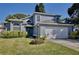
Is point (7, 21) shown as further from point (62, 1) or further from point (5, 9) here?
point (62, 1)

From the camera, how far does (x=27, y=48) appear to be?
590 inches

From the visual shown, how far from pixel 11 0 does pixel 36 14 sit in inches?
23.4

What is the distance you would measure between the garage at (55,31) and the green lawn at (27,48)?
0.62ft

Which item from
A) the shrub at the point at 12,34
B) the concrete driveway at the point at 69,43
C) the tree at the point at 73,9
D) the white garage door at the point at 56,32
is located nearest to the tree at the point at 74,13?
the tree at the point at 73,9

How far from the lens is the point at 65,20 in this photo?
15016mm

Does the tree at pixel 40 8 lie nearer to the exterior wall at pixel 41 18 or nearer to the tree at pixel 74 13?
the exterior wall at pixel 41 18

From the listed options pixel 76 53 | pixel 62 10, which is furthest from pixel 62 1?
pixel 76 53

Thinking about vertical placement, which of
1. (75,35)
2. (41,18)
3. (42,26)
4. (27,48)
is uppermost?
(41,18)

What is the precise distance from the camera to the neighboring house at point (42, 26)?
15.0 metres

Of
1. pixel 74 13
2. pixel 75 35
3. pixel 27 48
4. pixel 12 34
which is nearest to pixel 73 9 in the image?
pixel 74 13

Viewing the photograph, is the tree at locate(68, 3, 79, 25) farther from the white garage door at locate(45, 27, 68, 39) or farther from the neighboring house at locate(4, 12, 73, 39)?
the white garage door at locate(45, 27, 68, 39)

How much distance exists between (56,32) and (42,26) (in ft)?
1.04

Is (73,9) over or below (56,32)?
over

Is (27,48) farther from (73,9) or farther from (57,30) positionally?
(73,9)
